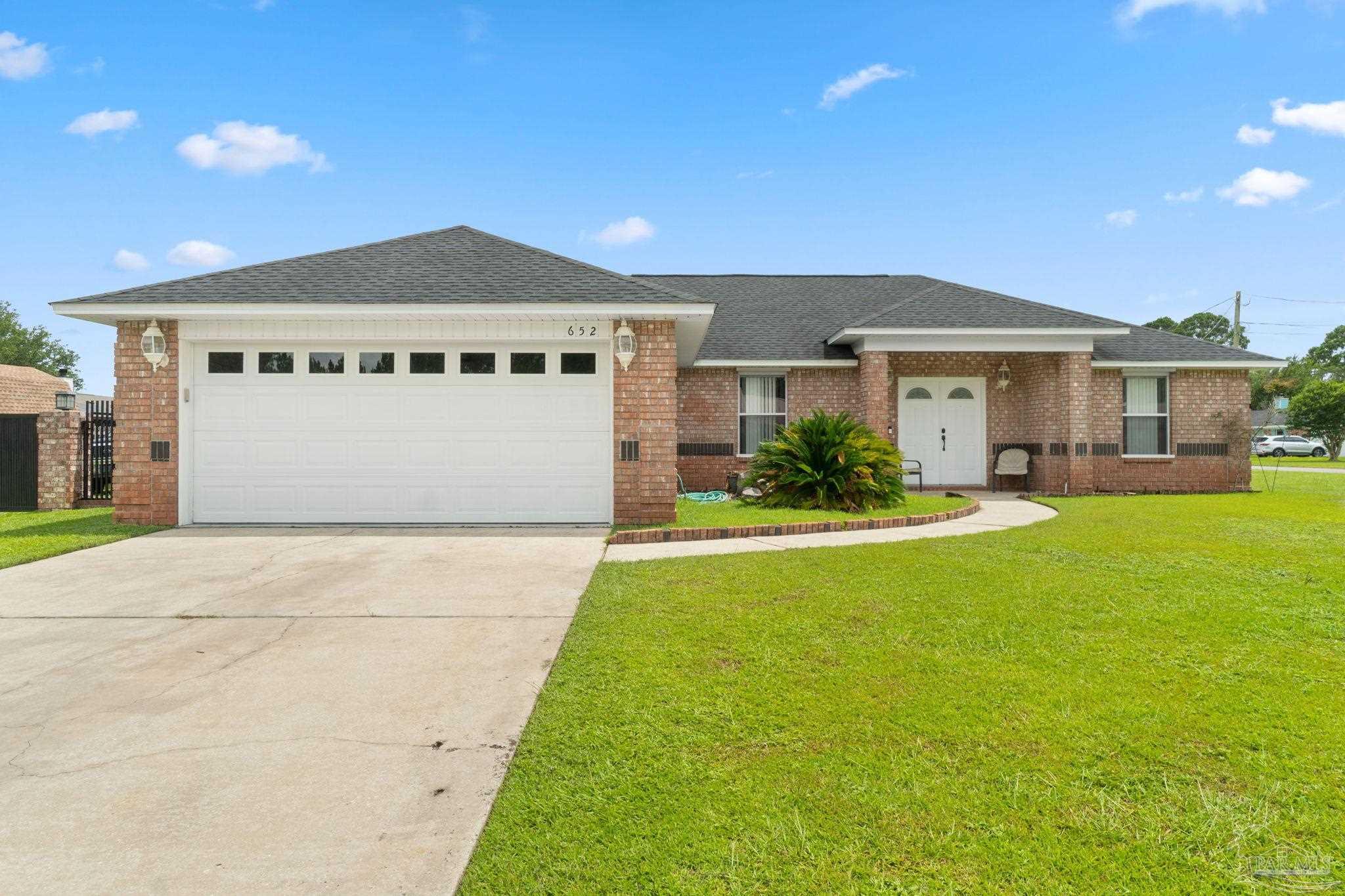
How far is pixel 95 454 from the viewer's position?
11.6 meters

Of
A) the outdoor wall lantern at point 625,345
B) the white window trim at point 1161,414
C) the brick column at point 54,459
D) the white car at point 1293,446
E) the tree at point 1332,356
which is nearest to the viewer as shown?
the outdoor wall lantern at point 625,345

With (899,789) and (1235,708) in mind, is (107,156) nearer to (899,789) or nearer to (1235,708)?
(899,789)

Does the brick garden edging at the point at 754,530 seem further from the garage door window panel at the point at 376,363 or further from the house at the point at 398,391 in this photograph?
the garage door window panel at the point at 376,363

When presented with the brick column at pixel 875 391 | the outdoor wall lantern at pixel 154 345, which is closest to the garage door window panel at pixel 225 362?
the outdoor wall lantern at pixel 154 345

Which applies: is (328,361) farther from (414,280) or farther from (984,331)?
(984,331)

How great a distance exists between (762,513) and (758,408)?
4953mm

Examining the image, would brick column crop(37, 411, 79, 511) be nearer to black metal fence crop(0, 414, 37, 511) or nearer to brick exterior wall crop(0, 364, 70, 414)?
black metal fence crop(0, 414, 37, 511)

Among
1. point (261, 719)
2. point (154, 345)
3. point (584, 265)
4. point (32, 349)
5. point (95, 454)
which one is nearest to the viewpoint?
point (261, 719)

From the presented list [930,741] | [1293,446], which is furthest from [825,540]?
[1293,446]

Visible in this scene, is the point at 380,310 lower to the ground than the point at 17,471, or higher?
higher

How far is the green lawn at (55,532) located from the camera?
7000 millimetres

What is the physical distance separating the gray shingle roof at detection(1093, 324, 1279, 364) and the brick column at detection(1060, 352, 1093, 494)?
1237mm

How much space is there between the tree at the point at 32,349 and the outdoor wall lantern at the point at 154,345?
58.3 m

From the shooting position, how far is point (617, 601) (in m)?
4.90
